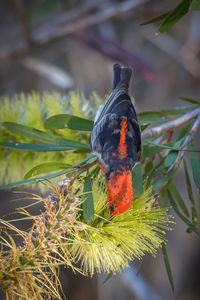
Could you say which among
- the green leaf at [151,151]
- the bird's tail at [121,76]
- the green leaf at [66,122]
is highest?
the bird's tail at [121,76]

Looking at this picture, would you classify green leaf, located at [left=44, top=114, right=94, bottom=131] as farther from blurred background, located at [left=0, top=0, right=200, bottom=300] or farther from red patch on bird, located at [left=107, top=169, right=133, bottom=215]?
blurred background, located at [left=0, top=0, right=200, bottom=300]

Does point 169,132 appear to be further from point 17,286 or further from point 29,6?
point 29,6

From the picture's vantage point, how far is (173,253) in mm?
2021

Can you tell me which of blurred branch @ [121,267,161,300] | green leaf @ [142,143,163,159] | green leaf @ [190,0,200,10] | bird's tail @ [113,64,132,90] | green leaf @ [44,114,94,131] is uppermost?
green leaf @ [190,0,200,10]

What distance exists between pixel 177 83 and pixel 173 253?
4.48ft

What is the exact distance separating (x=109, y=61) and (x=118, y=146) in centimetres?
158

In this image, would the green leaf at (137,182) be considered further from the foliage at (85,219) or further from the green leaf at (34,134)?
the green leaf at (34,134)

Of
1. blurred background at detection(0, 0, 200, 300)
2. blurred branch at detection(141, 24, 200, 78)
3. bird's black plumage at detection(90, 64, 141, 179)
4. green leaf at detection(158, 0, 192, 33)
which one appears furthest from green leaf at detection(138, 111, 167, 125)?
blurred branch at detection(141, 24, 200, 78)

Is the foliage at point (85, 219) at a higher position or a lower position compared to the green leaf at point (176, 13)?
lower

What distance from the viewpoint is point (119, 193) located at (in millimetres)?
535

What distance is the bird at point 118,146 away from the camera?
54cm

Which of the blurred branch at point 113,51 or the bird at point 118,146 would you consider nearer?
the bird at point 118,146

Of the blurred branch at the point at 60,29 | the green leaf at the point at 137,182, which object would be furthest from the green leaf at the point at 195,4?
the blurred branch at the point at 60,29

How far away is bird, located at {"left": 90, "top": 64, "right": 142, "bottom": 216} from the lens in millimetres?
539
